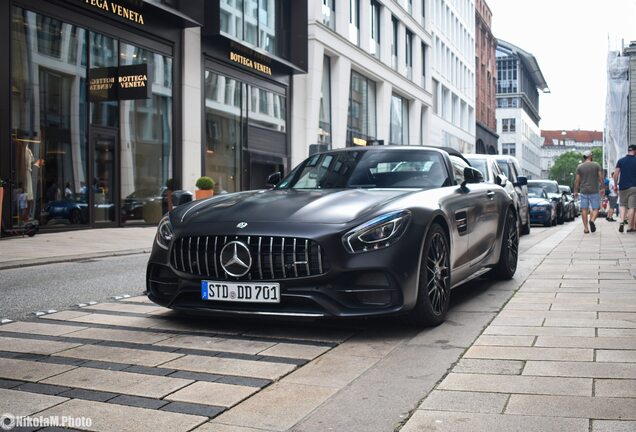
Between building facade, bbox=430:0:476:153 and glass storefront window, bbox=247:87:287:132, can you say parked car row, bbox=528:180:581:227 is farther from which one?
building facade, bbox=430:0:476:153

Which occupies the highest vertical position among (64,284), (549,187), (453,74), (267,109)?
(453,74)

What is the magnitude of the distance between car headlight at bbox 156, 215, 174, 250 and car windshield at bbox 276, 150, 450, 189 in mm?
1413

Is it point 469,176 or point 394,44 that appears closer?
point 469,176

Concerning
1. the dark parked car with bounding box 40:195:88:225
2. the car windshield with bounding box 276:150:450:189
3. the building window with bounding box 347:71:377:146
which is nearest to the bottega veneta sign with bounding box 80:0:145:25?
the dark parked car with bounding box 40:195:88:225

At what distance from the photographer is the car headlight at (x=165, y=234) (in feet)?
16.9

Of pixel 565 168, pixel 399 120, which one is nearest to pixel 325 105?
pixel 399 120

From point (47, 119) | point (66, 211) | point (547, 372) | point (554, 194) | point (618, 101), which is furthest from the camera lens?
Result: point (618, 101)

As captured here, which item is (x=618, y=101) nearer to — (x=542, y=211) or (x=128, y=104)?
(x=542, y=211)

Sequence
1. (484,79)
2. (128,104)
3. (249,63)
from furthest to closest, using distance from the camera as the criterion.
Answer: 1. (484,79)
2. (249,63)
3. (128,104)

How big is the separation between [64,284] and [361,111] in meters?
28.6

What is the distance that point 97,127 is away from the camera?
18344 millimetres

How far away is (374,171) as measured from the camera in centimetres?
617

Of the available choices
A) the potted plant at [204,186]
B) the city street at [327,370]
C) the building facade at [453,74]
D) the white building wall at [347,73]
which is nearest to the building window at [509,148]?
the building facade at [453,74]

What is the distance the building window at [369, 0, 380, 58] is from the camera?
3653 cm
